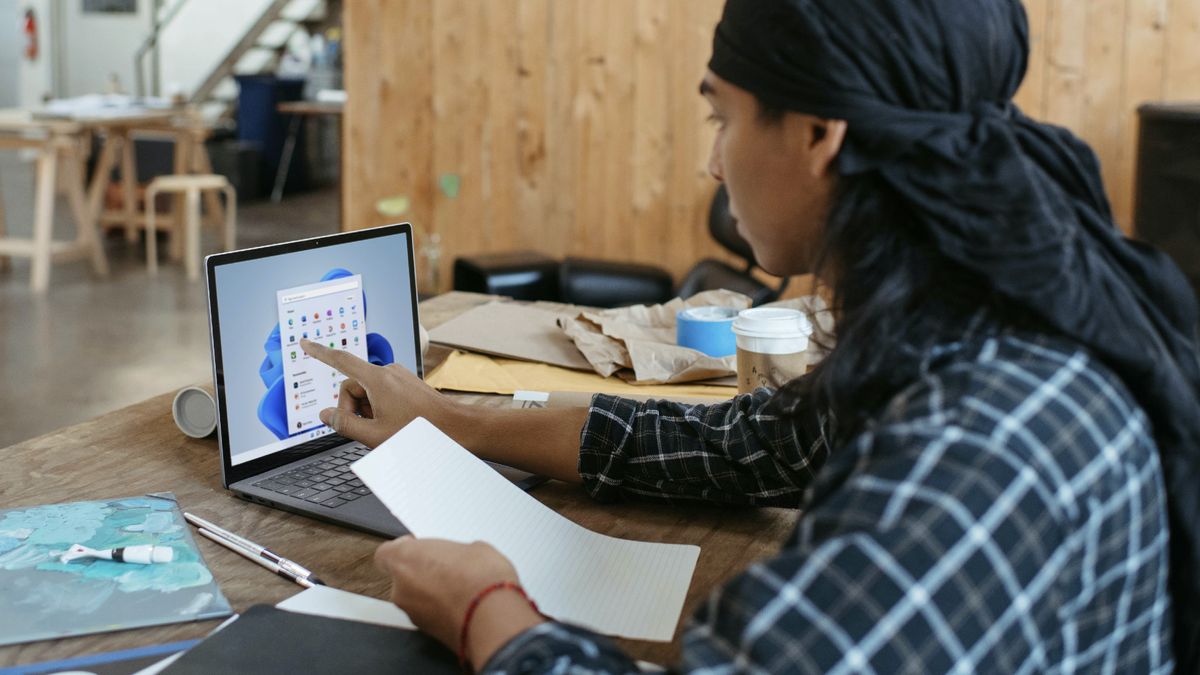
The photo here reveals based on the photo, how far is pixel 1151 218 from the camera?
3.90 metres

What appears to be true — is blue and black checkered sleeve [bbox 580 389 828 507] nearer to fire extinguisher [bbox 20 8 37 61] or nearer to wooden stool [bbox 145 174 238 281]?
wooden stool [bbox 145 174 238 281]

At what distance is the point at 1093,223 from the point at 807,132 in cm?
23

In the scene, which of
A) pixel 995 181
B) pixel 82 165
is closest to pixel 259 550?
pixel 995 181

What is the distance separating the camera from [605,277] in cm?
Result: 391

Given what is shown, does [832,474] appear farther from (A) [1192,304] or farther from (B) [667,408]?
(B) [667,408]

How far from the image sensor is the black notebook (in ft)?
3.20

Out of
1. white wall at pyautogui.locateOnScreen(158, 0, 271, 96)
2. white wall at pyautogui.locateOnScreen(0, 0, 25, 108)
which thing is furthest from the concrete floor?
white wall at pyautogui.locateOnScreen(0, 0, 25, 108)

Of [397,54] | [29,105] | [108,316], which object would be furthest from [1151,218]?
[29,105]

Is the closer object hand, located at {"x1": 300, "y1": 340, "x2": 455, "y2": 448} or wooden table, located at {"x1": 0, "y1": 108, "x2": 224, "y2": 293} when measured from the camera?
hand, located at {"x1": 300, "y1": 340, "x2": 455, "y2": 448}

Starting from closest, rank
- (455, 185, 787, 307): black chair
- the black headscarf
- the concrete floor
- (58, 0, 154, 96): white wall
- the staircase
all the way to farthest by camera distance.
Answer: the black headscarf, (455, 185, 787, 307): black chair, the concrete floor, the staircase, (58, 0, 154, 96): white wall

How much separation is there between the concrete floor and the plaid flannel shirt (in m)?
3.78

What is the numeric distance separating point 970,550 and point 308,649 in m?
0.54

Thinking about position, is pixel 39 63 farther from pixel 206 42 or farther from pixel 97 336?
pixel 97 336

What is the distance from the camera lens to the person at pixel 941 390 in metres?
0.76
